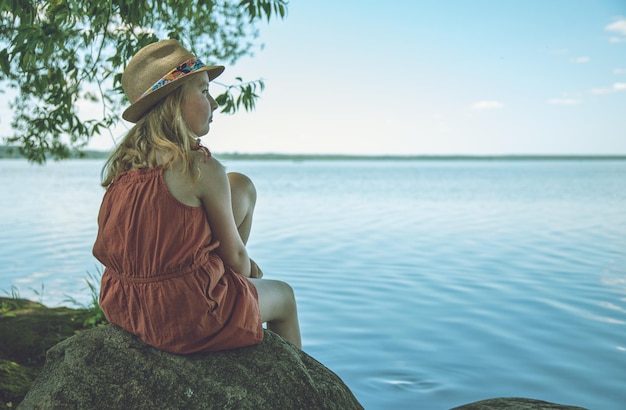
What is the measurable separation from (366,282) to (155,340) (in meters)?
6.30

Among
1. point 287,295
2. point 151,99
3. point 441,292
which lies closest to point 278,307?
point 287,295

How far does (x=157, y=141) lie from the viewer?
278 centimetres

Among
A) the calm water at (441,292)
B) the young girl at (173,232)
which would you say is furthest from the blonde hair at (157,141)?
the calm water at (441,292)

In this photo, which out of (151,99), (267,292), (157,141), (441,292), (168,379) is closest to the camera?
Answer: (168,379)

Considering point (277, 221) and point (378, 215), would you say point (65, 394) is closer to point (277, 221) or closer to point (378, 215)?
point (277, 221)

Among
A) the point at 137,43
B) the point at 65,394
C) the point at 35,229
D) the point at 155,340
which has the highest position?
the point at 137,43

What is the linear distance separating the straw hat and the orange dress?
34cm

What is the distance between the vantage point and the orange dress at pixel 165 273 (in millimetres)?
2703

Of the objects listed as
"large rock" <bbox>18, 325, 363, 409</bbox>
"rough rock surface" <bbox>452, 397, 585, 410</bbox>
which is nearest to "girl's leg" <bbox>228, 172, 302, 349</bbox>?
"large rock" <bbox>18, 325, 363, 409</bbox>

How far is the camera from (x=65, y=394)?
8.57 ft

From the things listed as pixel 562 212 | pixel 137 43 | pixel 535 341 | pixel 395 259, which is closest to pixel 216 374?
pixel 137 43

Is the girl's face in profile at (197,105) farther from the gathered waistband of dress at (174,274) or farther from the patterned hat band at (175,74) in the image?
the gathered waistband of dress at (174,274)

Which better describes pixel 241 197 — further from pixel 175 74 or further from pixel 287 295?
pixel 175 74

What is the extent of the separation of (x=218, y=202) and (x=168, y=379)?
785 millimetres
